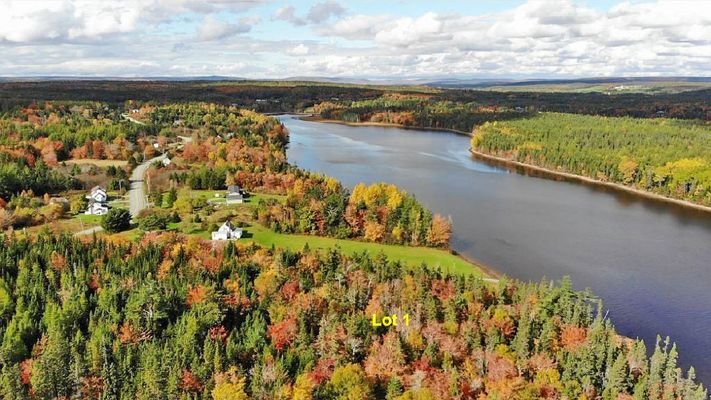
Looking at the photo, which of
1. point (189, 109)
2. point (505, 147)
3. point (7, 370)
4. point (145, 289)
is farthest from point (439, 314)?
point (189, 109)

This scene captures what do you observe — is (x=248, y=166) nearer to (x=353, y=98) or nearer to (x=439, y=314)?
(x=439, y=314)

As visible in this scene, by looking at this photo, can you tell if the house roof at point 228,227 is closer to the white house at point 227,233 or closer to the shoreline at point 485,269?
the white house at point 227,233

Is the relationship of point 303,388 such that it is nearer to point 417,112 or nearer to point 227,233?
point 227,233

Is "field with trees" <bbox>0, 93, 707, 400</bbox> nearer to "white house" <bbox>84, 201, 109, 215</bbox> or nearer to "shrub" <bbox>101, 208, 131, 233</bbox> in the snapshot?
"shrub" <bbox>101, 208, 131, 233</bbox>

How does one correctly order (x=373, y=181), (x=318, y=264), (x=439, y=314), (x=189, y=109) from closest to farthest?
1. (x=439, y=314)
2. (x=318, y=264)
3. (x=373, y=181)
4. (x=189, y=109)

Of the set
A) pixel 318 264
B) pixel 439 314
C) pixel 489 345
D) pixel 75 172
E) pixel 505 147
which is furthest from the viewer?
pixel 505 147

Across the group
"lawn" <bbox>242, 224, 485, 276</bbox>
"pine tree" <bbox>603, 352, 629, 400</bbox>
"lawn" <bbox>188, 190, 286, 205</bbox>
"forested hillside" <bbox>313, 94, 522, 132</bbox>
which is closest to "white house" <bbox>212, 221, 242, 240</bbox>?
"lawn" <bbox>242, 224, 485, 276</bbox>
